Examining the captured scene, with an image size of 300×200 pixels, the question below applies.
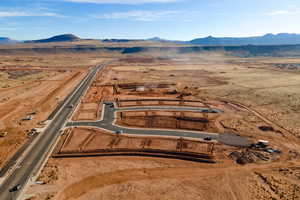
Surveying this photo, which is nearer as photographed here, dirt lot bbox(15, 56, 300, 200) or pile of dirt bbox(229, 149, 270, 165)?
dirt lot bbox(15, 56, 300, 200)

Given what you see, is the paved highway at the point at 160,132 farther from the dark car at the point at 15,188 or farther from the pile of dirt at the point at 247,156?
the dark car at the point at 15,188

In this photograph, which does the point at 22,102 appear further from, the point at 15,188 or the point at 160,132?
the point at 160,132

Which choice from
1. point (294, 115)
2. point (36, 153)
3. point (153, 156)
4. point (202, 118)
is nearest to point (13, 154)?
point (36, 153)

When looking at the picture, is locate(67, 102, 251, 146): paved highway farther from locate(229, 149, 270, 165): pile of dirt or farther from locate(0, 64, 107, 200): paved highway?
locate(0, 64, 107, 200): paved highway

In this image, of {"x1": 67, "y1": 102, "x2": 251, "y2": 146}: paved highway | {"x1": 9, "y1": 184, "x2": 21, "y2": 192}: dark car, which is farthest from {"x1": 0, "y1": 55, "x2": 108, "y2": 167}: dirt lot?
{"x1": 67, "y1": 102, "x2": 251, "y2": 146}: paved highway

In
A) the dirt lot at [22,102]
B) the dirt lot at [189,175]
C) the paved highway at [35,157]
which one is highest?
the dirt lot at [22,102]

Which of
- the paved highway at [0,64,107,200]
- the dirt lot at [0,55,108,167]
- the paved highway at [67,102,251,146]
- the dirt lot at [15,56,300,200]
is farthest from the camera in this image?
the paved highway at [67,102,251,146]

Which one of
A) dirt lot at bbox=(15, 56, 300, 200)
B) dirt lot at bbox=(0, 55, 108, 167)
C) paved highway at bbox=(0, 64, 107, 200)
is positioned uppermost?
dirt lot at bbox=(0, 55, 108, 167)

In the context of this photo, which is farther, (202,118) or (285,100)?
(285,100)

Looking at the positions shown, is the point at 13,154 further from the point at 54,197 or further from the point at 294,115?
the point at 294,115

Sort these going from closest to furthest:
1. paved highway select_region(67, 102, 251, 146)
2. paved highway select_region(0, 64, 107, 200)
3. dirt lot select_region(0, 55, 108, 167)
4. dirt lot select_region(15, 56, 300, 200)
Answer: dirt lot select_region(15, 56, 300, 200), paved highway select_region(0, 64, 107, 200), dirt lot select_region(0, 55, 108, 167), paved highway select_region(67, 102, 251, 146)

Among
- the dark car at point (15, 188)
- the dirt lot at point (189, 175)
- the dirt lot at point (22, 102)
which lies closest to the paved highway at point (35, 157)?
the dark car at point (15, 188)
